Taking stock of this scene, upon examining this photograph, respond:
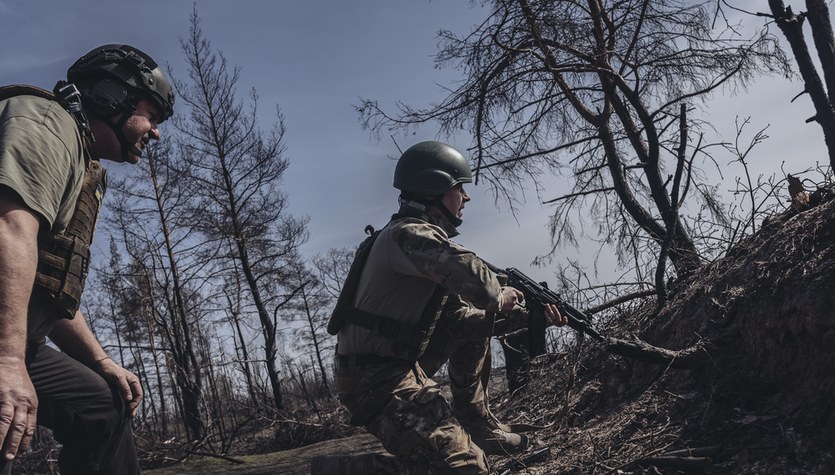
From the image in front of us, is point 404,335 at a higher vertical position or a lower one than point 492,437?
higher

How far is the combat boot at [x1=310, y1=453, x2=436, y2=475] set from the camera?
3.16 metres

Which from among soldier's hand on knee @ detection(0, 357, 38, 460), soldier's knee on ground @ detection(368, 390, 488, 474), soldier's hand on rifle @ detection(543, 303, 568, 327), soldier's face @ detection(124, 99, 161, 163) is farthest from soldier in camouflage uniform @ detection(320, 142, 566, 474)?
soldier's hand on knee @ detection(0, 357, 38, 460)

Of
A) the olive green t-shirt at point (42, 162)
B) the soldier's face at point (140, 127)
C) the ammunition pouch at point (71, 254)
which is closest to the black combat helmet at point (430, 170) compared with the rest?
the soldier's face at point (140, 127)

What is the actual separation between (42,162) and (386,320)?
1780 millimetres

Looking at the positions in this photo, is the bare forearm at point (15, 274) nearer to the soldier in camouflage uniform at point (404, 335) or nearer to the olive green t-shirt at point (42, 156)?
the olive green t-shirt at point (42, 156)

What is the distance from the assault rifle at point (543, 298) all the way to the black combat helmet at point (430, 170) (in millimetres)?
680

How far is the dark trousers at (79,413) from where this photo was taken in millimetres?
2381

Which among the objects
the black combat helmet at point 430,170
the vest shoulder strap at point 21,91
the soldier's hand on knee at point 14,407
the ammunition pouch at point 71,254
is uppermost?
the black combat helmet at point 430,170

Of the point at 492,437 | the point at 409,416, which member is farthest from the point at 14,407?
the point at 492,437

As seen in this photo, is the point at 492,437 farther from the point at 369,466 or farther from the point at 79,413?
the point at 79,413

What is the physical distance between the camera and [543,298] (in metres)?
4.04

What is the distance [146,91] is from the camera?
2736 millimetres

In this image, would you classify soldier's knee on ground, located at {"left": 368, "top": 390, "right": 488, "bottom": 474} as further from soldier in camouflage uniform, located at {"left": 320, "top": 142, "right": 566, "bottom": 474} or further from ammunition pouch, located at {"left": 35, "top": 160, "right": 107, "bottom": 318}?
ammunition pouch, located at {"left": 35, "top": 160, "right": 107, "bottom": 318}

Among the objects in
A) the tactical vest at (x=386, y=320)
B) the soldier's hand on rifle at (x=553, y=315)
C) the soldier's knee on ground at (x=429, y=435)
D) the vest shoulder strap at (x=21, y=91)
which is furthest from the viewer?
the soldier's hand on rifle at (x=553, y=315)
